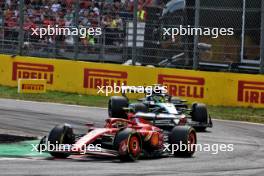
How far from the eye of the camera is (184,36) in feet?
71.5

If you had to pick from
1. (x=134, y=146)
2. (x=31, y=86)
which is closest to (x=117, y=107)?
(x=134, y=146)

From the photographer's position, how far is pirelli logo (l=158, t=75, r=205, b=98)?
Answer: 21.5 meters

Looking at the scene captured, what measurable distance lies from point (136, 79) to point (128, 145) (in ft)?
37.5

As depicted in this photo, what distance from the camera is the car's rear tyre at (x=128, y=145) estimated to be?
1130 cm

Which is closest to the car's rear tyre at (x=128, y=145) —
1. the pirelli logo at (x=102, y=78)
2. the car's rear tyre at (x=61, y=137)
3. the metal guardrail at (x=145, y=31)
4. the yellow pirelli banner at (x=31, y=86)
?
the car's rear tyre at (x=61, y=137)

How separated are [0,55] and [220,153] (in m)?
13.7

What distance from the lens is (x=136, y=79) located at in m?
22.7

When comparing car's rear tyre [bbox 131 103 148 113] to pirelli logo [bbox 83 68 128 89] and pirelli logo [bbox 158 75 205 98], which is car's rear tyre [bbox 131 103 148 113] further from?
pirelli logo [bbox 83 68 128 89]

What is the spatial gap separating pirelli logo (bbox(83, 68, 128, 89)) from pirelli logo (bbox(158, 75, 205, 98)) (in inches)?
55.5

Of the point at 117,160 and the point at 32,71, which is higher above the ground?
the point at 32,71

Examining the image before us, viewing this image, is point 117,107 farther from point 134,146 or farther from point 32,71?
point 32,71

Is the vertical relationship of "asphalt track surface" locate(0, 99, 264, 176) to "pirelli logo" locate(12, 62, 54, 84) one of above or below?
below

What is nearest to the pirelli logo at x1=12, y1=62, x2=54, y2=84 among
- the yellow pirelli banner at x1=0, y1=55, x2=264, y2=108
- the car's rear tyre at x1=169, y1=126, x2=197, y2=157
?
the yellow pirelli banner at x1=0, y1=55, x2=264, y2=108

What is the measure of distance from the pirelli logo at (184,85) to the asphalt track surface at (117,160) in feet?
9.11
